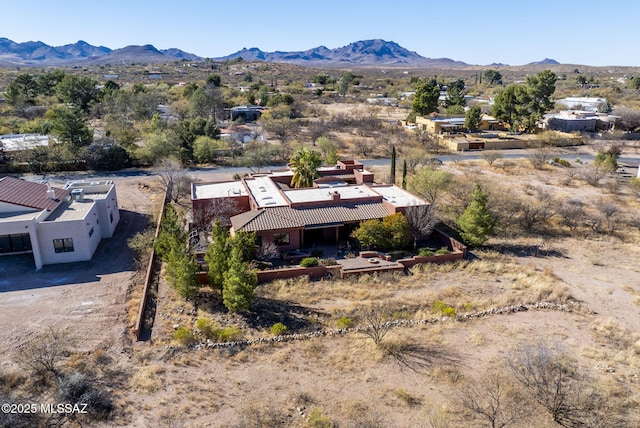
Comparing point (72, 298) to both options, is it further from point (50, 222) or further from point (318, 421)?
point (318, 421)

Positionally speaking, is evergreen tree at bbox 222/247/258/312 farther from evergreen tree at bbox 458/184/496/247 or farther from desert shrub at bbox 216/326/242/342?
evergreen tree at bbox 458/184/496/247

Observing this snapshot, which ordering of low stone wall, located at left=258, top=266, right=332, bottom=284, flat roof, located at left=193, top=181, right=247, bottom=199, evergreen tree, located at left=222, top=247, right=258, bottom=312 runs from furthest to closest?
flat roof, located at left=193, top=181, right=247, bottom=199 < low stone wall, located at left=258, top=266, right=332, bottom=284 < evergreen tree, located at left=222, top=247, right=258, bottom=312

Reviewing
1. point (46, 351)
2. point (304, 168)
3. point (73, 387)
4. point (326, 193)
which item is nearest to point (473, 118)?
point (304, 168)

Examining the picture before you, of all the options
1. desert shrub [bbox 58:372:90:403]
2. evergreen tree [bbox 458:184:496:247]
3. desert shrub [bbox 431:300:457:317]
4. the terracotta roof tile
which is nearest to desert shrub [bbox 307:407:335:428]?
desert shrub [bbox 58:372:90:403]

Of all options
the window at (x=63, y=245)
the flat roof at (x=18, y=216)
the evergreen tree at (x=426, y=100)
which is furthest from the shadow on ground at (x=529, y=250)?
the evergreen tree at (x=426, y=100)

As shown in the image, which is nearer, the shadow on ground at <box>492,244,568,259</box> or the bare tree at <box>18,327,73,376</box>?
the bare tree at <box>18,327,73,376</box>

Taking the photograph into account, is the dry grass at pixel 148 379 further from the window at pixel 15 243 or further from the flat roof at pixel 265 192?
the window at pixel 15 243

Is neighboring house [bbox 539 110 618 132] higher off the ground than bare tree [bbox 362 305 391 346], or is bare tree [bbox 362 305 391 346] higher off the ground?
neighboring house [bbox 539 110 618 132]
